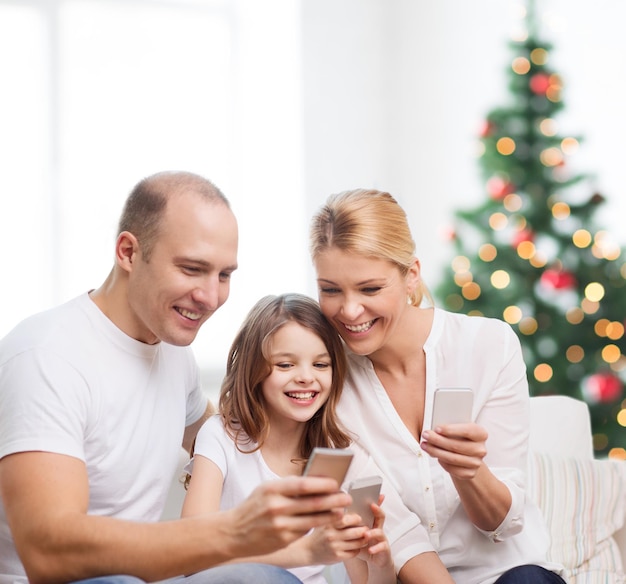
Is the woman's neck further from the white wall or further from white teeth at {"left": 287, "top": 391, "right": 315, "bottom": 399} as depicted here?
the white wall

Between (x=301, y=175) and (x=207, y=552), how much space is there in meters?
3.87

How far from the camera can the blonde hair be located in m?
2.07

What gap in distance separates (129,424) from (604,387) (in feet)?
9.11

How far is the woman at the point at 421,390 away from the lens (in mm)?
2057

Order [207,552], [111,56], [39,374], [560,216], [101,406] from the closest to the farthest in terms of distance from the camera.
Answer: [207,552] < [39,374] < [101,406] < [560,216] < [111,56]

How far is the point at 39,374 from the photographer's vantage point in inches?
69.1

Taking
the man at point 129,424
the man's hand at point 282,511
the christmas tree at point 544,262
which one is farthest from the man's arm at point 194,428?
the christmas tree at point 544,262

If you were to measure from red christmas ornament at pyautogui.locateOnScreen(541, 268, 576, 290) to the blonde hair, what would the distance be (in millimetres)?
2142

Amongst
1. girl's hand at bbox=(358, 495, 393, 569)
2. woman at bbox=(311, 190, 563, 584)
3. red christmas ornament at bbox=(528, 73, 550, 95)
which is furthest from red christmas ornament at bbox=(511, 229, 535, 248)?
girl's hand at bbox=(358, 495, 393, 569)

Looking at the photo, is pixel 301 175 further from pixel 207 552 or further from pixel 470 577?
pixel 207 552

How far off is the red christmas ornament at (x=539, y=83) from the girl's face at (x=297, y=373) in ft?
8.68

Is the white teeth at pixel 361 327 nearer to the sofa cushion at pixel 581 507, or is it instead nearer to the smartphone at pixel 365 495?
the smartphone at pixel 365 495

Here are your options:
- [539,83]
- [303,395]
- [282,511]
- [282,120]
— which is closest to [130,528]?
[282,511]

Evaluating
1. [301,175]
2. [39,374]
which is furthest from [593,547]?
[301,175]
